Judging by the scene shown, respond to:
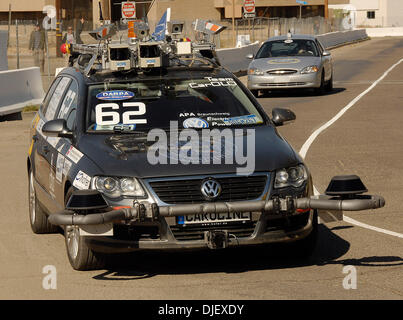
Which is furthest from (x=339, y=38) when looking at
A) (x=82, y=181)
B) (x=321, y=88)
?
(x=82, y=181)

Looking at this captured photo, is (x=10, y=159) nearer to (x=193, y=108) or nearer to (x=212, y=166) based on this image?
(x=193, y=108)

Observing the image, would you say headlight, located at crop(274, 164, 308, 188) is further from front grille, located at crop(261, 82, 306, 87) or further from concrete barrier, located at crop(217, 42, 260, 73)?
concrete barrier, located at crop(217, 42, 260, 73)

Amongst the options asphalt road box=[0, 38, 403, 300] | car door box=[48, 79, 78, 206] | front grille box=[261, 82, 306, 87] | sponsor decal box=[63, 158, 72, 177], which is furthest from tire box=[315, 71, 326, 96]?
sponsor decal box=[63, 158, 72, 177]

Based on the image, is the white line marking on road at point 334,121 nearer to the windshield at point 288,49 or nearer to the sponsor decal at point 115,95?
the windshield at point 288,49

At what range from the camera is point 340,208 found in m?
7.02

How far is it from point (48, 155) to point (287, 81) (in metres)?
16.5

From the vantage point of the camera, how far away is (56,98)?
938cm

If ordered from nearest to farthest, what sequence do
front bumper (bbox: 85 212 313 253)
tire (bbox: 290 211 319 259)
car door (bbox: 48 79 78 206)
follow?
front bumper (bbox: 85 212 313 253) < tire (bbox: 290 211 319 259) < car door (bbox: 48 79 78 206)

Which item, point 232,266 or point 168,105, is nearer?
point 232,266

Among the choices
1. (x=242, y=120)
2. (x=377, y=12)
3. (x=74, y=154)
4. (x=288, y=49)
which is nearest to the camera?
(x=74, y=154)

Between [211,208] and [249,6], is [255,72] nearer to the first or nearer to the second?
[211,208]

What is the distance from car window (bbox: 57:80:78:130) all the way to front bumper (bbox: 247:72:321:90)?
15.9 m

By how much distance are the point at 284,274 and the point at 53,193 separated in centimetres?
213

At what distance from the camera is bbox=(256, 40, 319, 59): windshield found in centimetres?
2572
